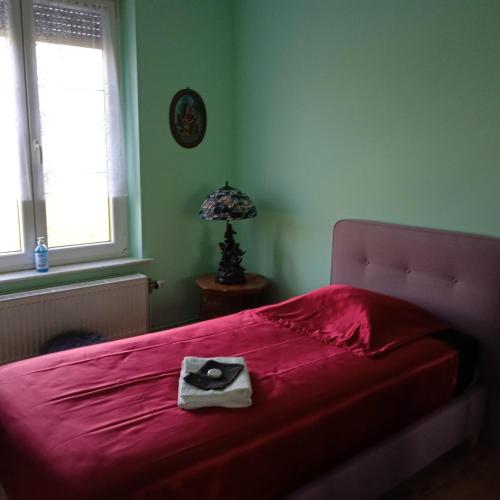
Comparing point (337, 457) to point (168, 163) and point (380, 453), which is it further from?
point (168, 163)

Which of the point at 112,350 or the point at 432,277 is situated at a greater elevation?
the point at 432,277

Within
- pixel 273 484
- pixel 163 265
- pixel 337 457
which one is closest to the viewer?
pixel 273 484

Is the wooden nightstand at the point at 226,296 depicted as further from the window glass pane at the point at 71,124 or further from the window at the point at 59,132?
the window glass pane at the point at 71,124

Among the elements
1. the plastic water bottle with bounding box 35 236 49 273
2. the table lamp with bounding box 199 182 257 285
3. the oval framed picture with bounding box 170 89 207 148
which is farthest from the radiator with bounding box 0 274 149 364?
the oval framed picture with bounding box 170 89 207 148

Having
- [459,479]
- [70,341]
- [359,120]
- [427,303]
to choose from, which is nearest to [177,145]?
[359,120]

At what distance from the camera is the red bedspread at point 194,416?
1.54 metres

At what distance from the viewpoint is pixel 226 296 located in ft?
11.3

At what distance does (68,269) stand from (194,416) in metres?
1.87

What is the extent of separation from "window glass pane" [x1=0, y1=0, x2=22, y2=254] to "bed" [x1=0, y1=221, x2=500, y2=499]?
126 centimetres

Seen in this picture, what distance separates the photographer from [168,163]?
3631 mm

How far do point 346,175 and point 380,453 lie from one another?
5.55ft

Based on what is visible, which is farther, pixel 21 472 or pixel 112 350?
pixel 112 350

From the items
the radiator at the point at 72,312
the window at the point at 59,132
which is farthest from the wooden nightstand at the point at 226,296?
the window at the point at 59,132

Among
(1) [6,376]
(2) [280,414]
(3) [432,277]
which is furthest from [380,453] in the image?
(1) [6,376]
